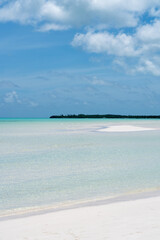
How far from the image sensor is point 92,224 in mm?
5902

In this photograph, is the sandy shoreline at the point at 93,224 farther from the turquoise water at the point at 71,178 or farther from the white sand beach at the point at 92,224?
the turquoise water at the point at 71,178

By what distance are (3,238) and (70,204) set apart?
2844mm

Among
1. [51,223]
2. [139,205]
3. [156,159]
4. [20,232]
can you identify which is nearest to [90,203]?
[139,205]

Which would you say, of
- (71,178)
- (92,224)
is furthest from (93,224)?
(71,178)

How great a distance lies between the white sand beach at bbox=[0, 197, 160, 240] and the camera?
5227 millimetres

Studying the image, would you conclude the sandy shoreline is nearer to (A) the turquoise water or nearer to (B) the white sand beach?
(B) the white sand beach

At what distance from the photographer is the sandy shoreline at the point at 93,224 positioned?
523 cm

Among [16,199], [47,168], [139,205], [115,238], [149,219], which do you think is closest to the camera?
[115,238]

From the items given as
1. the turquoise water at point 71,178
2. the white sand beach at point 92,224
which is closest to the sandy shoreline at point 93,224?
the white sand beach at point 92,224

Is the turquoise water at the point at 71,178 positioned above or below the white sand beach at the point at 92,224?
below

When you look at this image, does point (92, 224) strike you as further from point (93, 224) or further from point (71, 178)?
point (71, 178)

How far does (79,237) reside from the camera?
516cm

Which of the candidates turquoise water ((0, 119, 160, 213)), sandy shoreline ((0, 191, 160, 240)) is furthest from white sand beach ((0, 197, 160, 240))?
turquoise water ((0, 119, 160, 213))

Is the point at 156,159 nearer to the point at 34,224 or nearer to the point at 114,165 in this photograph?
the point at 114,165
